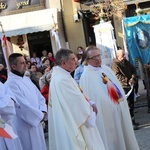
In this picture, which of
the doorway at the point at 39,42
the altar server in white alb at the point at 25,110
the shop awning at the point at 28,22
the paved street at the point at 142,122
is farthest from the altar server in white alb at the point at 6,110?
the doorway at the point at 39,42

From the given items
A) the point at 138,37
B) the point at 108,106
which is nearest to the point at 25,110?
Result: the point at 108,106

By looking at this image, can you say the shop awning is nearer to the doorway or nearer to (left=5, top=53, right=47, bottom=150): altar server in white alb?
the doorway

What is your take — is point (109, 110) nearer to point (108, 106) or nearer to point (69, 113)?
point (108, 106)

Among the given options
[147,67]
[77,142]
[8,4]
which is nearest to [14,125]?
[77,142]

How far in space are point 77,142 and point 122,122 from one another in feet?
4.51

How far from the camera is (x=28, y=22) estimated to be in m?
16.1

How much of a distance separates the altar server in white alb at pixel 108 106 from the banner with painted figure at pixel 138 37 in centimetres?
587

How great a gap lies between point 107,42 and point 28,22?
5.73m

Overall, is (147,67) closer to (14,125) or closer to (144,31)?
(144,31)

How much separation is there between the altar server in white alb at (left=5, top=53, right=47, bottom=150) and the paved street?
6.91 feet

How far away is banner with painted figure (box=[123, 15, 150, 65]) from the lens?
10867 mm

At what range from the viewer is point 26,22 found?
16141 mm

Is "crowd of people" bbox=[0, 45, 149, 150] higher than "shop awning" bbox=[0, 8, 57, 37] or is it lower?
lower

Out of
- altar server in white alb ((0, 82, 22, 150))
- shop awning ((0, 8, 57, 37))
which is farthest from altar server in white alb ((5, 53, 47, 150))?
shop awning ((0, 8, 57, 37))
